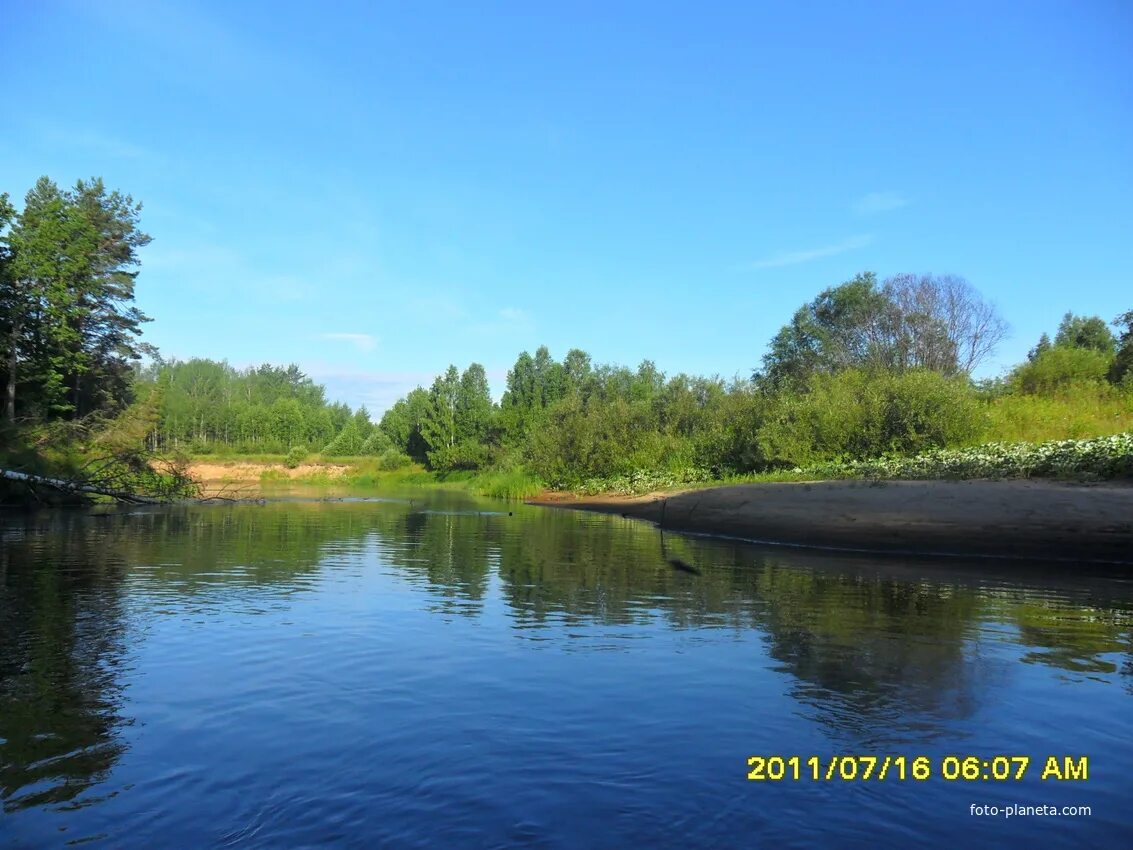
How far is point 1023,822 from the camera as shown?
4566mm

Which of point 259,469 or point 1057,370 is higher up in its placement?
point 1057,370

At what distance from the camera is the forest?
29453 millimetres

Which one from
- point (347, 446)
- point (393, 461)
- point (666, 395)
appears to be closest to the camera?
point (666, 395)

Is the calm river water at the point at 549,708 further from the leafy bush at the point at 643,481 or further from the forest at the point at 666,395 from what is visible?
the leafy bush at the point at 643,481

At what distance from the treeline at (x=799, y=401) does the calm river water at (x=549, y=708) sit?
1782cm

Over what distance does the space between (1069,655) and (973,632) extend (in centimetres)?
119

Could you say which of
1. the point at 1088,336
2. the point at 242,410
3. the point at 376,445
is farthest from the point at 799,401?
the point at 242,410

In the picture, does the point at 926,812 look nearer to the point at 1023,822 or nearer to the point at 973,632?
the point at 1023,822

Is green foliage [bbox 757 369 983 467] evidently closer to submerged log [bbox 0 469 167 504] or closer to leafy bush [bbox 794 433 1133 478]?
leafy bush [bbox 794 433 1133 478]

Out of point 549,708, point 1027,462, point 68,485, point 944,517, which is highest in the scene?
point 1027,462

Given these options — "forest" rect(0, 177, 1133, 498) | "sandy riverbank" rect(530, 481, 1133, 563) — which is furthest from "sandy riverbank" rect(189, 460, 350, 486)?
"sandy riverbank" rect(530, 481, 1133, 563)

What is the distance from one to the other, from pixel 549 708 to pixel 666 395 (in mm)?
44342

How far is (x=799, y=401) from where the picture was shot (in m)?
37.0
